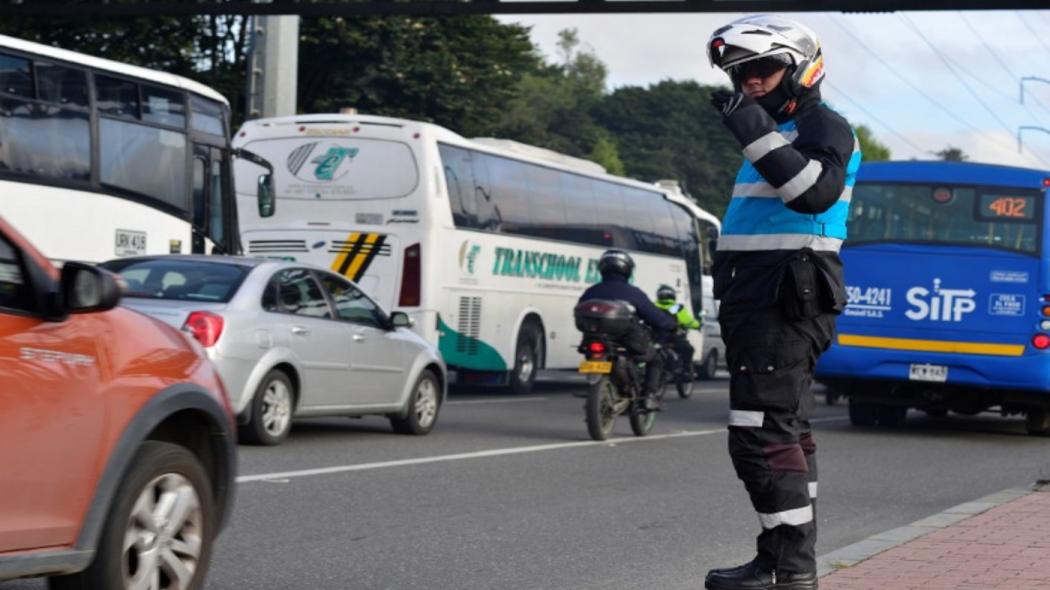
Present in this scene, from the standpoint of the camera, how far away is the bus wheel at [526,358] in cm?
2525

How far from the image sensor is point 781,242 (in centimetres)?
575

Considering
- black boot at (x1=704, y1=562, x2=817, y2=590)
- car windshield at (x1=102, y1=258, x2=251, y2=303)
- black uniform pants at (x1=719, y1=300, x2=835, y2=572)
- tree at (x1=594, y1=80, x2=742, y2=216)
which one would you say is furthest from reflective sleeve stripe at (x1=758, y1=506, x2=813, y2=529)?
tree at (x1=594, y1=80, x2=742, y2=216)

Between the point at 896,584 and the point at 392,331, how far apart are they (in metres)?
8.73

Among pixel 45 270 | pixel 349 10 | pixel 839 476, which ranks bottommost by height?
pixel 839 476

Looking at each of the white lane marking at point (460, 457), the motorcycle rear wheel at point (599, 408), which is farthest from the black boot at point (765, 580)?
the motorcycle rear wheel at point (599, 408)

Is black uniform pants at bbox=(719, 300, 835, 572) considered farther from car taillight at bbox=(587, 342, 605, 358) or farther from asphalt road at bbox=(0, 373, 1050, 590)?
car taillight at bbox=(587, 342, 605, 358)

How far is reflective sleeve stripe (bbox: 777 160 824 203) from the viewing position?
554 centimetres

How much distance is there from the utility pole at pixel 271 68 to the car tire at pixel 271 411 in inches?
592

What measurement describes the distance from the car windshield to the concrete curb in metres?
5.68

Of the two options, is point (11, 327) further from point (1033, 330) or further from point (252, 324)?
point (1033, 330)

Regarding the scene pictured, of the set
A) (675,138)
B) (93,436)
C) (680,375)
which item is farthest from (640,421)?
(675,138)

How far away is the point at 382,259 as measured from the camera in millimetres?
22578

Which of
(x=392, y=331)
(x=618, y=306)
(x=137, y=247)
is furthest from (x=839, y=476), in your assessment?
(x=137, y=247)

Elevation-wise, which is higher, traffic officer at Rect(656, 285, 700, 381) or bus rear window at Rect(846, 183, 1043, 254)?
bus rear window at Rect(846, 183, 1043, 254)
